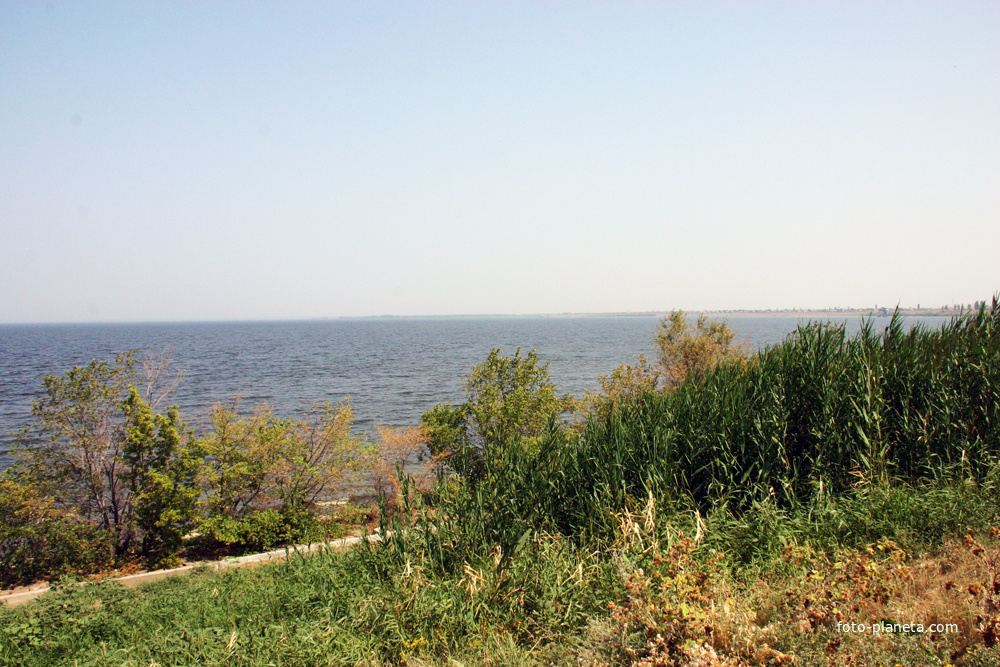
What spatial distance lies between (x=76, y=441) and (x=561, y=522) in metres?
21.3

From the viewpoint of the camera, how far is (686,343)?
33000 millimetres

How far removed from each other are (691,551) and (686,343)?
93.0 feet

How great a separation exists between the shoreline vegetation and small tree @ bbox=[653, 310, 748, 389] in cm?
2132

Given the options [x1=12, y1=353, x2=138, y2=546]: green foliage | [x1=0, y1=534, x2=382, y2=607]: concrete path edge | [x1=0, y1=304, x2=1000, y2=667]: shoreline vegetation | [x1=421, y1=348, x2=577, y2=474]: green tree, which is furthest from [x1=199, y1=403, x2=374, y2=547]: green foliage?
[x1=0, y1=304, x2=1000, y2=667]: shoreline vegetation

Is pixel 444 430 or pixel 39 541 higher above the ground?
pixel 444 430

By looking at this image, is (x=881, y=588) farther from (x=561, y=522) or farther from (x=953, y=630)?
(x=561, y=522)

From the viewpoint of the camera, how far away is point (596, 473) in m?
9.03

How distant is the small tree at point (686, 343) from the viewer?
3228cm

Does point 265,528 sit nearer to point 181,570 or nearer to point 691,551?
point 181,570

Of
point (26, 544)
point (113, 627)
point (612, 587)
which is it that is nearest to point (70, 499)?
point (26, 544)

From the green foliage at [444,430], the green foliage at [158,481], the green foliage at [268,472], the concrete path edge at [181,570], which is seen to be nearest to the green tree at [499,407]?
the green foliage at [444,430]

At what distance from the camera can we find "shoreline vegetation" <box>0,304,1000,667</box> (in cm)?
459

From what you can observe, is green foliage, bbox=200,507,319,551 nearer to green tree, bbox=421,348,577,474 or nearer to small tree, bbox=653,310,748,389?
green tree, bbox=421,348,577,474

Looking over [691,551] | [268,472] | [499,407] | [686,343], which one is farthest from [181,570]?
[686,343]
